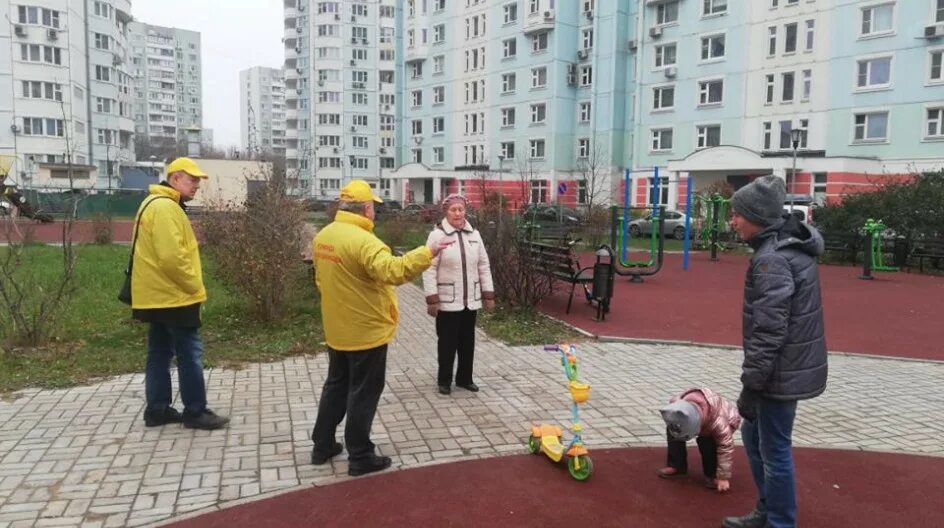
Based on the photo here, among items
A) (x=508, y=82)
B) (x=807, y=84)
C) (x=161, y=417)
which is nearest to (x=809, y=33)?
(x=807, y=84)

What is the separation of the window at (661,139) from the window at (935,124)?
46.3 ft

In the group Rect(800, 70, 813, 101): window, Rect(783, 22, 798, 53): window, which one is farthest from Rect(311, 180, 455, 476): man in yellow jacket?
Rect(783, 22, 798, 53): window

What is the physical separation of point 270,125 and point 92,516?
5909 inches

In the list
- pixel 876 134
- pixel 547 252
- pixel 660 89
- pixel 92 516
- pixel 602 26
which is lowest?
pixel 92 516

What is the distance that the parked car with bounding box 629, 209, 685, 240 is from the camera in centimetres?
3081

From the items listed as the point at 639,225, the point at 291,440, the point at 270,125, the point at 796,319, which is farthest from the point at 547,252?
the point at 270,125

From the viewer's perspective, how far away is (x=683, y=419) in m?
3.96

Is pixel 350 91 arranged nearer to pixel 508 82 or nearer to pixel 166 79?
pixel 508 82

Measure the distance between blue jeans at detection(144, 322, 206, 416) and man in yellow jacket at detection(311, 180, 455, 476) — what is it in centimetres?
125

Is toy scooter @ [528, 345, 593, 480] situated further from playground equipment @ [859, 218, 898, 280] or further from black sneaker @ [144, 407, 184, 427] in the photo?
playground equipment @ [859, 218, 898, 280]

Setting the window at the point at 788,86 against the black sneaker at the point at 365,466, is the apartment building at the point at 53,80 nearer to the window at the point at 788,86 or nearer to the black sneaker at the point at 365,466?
the window at the point at 788,86

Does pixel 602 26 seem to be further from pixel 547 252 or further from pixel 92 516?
pixel 92 516

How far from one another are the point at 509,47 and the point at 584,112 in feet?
26.6

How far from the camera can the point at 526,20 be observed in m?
51.3
